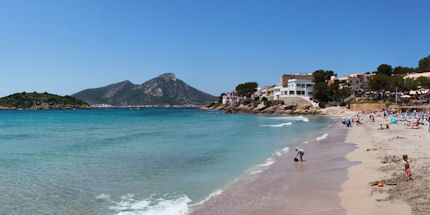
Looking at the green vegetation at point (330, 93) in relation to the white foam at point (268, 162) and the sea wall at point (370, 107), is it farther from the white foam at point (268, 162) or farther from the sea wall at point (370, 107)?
the white foam at point (268, 162)

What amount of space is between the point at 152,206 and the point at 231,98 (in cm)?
13583

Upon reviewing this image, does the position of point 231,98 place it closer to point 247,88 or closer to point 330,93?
point 247,88

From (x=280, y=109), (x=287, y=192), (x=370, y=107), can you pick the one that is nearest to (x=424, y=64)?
(x=370, y=107)

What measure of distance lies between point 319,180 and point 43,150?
791 inches

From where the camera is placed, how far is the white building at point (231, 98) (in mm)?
140625

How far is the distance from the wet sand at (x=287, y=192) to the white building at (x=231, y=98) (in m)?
125

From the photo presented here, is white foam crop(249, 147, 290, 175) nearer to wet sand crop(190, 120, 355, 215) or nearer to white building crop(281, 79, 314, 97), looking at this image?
wet sand crop(190, 120, 355, 215)

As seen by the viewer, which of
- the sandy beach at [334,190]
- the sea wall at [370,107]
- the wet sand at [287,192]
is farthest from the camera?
the sea wall at [370,107]

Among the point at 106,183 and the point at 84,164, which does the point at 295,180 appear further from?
the point at 84,164

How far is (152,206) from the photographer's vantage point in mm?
9398

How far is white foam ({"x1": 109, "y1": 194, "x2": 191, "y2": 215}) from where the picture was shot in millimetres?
8864

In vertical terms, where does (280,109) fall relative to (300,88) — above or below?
below

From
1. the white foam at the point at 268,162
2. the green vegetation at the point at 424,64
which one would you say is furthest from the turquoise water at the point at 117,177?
the green vegetation at the point at 424,64

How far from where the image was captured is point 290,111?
86.2 m
